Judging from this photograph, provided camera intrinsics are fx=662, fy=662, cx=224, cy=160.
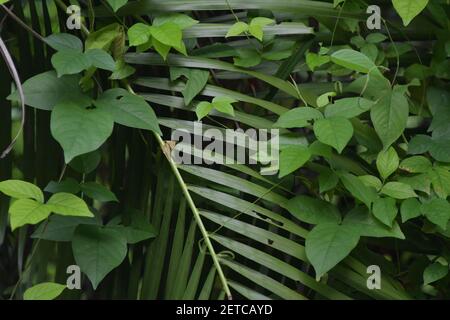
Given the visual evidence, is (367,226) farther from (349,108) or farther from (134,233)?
(134,233)

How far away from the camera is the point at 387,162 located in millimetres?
1064

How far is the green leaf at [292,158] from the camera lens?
98 centimetres

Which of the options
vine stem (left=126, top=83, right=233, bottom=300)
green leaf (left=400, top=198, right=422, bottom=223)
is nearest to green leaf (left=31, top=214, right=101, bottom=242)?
vine stem (left=126, top=83, right=233, bottom=300)

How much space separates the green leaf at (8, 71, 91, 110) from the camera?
3.20 ft

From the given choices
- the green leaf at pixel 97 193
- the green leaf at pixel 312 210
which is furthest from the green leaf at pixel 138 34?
the green leaf at pixel 312 210

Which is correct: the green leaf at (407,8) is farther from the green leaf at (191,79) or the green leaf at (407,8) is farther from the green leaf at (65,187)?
the green leaf at (65,187)

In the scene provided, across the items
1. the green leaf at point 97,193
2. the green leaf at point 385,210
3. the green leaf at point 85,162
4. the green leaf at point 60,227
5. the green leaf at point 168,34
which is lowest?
the green leaf at point 60,227

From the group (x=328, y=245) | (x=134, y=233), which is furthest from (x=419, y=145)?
(x=134, y=233)

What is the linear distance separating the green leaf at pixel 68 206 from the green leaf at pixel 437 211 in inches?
20.2

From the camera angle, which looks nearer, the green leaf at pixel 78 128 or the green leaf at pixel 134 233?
the green leaf at pixel 78 128

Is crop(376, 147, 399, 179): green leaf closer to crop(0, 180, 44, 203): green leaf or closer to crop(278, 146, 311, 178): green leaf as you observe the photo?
crop(278, 146, 311, 178): green leaf

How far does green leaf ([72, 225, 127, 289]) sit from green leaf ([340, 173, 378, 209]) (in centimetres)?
35
